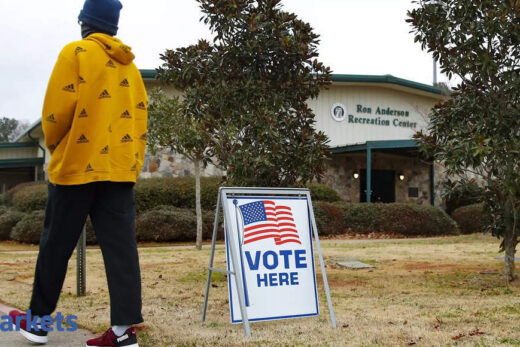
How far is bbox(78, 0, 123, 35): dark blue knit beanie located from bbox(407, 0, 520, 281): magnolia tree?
4254 mm

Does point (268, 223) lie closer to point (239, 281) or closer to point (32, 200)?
point (239, 281)

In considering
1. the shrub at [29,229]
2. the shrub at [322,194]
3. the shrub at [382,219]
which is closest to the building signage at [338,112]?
the shrub at [322,194]

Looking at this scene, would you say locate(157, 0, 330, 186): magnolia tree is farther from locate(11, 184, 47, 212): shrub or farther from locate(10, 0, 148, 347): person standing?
locate(11, 184, 47, 212): shrub

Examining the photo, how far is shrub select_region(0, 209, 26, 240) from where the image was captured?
658 inches

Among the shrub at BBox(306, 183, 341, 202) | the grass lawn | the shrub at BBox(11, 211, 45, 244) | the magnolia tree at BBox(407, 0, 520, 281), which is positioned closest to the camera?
the grass lawn

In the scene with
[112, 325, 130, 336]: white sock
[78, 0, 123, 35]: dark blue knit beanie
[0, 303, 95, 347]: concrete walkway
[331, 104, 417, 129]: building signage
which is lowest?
[0, 303, 95, 347]: concrete walkway

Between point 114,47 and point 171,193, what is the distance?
14559mm

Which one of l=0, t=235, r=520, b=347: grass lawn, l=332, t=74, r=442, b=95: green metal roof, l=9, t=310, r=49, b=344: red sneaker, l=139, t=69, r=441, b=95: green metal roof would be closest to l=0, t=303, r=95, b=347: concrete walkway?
l=9, t=310, r=49, b=344: red sneaker

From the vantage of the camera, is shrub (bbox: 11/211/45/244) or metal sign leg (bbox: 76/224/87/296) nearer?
metal sign leg (bbox: 76/224/87/296)

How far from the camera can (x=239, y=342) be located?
3863 millimetres

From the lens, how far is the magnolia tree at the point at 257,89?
6.72m

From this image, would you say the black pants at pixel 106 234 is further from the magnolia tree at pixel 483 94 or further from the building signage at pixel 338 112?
the building signage at pixel 338 112

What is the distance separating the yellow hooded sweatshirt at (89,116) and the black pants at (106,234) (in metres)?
0.11

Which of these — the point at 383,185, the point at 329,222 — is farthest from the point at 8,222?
the point at 383,185
